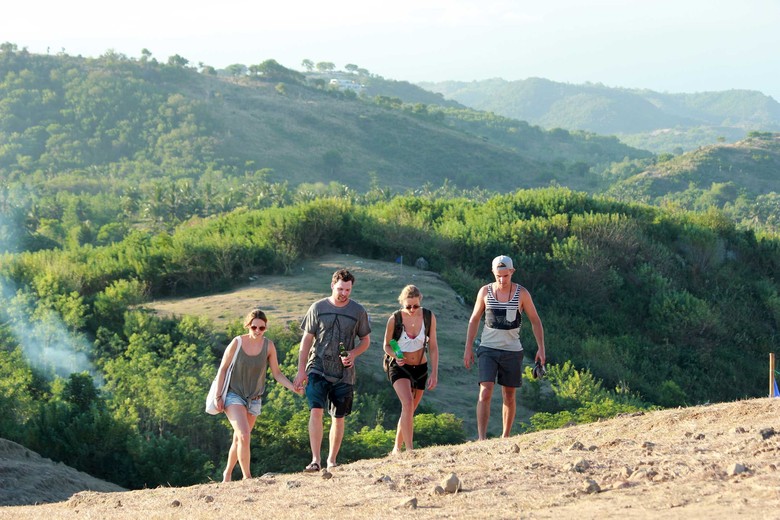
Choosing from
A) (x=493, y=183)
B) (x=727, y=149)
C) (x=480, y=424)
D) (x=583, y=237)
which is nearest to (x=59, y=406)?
(x=480, y=424)

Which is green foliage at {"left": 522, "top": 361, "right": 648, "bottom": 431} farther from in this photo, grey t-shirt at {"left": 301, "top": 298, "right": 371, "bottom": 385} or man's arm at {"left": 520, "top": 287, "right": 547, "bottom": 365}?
grey t-shirt at {"left": 301, "top": 298, "right": 371, "bottom": 385}

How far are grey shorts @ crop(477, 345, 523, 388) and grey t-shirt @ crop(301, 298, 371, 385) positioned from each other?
1.38 meters

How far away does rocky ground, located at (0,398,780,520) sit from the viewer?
21.1 ft

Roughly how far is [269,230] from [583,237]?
34.5 ft

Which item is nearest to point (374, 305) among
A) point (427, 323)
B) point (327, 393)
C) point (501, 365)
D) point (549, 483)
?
point (501, 365)

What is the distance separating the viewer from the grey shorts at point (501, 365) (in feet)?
31.9

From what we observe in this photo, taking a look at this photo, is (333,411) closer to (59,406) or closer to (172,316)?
(59,406)

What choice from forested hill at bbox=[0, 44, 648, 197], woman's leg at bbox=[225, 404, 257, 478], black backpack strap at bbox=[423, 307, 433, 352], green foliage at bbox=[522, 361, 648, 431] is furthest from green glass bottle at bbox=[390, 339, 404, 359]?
forested hill at bbox=[0, 44, 648, 197]

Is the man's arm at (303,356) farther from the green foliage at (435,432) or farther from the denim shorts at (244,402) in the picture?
the green foliage at (435,432)

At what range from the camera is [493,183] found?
109 m

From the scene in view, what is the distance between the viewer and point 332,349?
29.0 ft

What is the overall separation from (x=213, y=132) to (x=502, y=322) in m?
92.3

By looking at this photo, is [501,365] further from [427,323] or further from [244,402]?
[244,402]

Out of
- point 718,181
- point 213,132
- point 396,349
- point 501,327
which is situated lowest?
point 718,181
